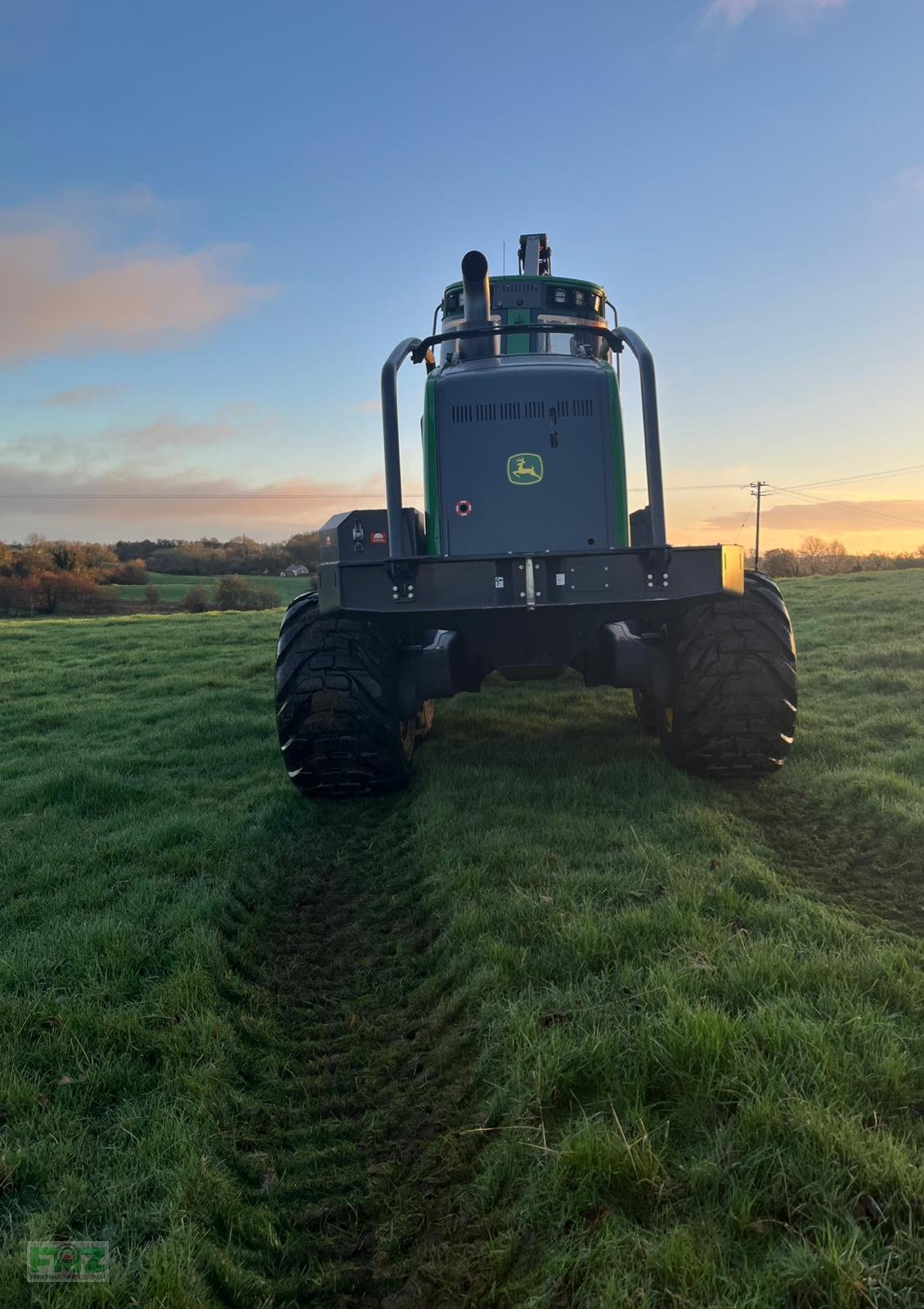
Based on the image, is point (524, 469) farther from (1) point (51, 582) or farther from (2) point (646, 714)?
(1) point (51, 582)

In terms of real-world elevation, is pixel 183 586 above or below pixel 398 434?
below

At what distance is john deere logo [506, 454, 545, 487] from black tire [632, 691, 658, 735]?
209 cm

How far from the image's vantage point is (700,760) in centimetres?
571

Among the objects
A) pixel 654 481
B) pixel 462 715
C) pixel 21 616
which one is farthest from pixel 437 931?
pixel 21 616

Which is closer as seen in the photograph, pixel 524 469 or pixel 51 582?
pixel 524 469

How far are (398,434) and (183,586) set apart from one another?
139ft

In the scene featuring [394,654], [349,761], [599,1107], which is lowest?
[599,1107]

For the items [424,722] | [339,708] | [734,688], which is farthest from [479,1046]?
[424,722]

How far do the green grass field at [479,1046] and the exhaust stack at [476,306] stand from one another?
315cm

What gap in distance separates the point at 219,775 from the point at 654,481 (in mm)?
4050

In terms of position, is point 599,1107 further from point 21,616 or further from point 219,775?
point 21,616

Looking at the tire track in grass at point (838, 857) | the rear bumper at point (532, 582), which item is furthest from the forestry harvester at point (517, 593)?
the tire track in grass at point (838, 857)

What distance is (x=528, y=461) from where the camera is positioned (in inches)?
232

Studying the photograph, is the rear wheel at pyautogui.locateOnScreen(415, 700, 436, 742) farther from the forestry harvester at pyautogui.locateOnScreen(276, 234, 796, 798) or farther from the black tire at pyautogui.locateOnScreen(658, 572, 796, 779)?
the black tire at pyautogui.locateOnScreen(658, 572, 796, 779)
